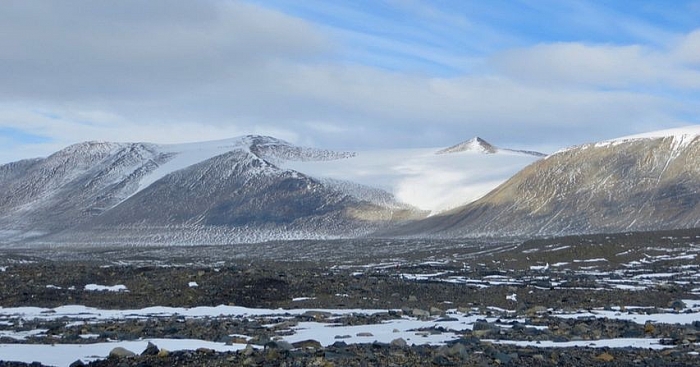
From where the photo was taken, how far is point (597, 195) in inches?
5881

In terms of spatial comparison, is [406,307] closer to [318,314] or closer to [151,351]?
[318,314]

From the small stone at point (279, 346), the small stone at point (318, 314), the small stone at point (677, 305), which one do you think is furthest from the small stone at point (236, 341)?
the small stone at point (677, 305)

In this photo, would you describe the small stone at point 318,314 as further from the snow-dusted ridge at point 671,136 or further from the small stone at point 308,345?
the snow-dusted ridge at point 671,136

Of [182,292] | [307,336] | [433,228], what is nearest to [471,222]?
[433,228]

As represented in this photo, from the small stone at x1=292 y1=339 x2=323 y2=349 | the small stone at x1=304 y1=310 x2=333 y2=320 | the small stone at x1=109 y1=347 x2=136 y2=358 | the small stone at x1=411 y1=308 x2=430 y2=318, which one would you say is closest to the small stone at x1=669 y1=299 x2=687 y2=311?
the small stone at x1=411 y1=308 x2=430 y2=318

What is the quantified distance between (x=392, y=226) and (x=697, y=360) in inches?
6300

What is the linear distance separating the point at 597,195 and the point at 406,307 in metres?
125

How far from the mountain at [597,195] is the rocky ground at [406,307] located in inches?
3143

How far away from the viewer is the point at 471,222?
154 meters

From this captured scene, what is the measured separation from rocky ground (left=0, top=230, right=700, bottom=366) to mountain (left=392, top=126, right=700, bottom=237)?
79823 mm

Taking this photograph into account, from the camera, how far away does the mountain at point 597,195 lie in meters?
135

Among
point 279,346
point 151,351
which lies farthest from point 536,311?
point 151,351

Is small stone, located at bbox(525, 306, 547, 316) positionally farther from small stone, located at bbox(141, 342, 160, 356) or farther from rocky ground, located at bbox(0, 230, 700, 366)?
small stone, located at bbox(141, 342, 160, 356)

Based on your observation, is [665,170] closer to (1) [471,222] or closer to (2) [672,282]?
(1) [471,222]
